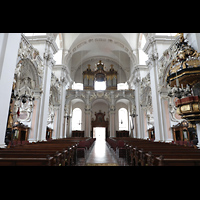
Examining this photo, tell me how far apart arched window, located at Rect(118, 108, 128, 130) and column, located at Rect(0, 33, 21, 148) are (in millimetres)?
18215

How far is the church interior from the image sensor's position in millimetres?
4301

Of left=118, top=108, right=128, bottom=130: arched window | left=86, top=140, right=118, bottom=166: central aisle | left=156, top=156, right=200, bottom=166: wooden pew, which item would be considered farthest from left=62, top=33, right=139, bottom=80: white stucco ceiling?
left=156, top=156, right=200, bottom=166: wooden pew

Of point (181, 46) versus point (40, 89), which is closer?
point (181, 46)

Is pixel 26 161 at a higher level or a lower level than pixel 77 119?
lower

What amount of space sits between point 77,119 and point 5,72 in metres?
17.3

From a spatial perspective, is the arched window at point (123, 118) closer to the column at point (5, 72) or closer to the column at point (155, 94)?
the column at point (155, 94)

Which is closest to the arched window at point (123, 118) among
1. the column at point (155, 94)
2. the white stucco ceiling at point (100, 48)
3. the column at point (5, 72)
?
the white stucco ceiling at point (100, 48)

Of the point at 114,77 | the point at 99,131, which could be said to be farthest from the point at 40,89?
the point at 99,131

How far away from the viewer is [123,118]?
22109mm

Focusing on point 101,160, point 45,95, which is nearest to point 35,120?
point 45,95

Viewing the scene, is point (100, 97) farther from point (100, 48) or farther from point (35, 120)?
point (35, 120)
